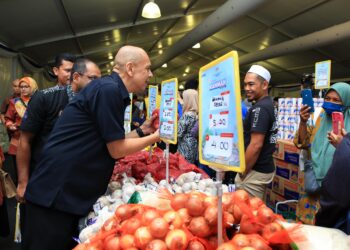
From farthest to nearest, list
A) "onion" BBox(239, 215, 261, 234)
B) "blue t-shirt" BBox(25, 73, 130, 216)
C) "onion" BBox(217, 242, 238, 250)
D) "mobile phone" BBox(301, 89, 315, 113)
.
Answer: "mobile phone" BBox(301, 89, 315, 113), "blue t-shirt" BBox(25, 73, 130, 216), "onion" BBox(239, 215, 261, 234), "onion" BBox(217, 242, 238, 250)

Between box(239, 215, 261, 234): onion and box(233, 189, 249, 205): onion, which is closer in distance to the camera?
box(239, 215, 261, 234): onion

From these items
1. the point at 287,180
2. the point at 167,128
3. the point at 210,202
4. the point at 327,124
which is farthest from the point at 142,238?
the point at 287,180

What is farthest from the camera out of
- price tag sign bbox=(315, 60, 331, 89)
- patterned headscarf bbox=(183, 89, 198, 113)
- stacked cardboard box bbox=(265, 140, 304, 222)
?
price tag sign bbox=(315, 60, 331, 89)

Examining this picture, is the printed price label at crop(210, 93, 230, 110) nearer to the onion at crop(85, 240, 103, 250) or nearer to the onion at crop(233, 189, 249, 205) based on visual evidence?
the onion at crop(233, 189, 249, 205)

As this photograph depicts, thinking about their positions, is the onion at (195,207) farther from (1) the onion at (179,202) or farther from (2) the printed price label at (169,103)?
(2) the printed price label at (169,103)

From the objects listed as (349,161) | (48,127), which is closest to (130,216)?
(349,161)

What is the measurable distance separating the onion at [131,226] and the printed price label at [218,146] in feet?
1.08

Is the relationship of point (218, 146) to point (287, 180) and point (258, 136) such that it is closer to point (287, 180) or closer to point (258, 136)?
point (258, 136)

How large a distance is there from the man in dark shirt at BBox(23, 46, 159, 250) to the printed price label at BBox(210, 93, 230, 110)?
56 cm

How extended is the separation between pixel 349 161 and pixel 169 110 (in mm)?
935

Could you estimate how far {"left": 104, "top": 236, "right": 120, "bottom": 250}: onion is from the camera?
38.9 inches

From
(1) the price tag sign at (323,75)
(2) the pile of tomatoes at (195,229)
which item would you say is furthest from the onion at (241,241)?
(1) the price tag sign at (323,75)

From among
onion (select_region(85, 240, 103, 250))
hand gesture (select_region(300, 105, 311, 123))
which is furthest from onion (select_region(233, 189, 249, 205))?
hand gesture (select_region(300, 105, 311, 123))

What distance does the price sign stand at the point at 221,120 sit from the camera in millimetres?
910
